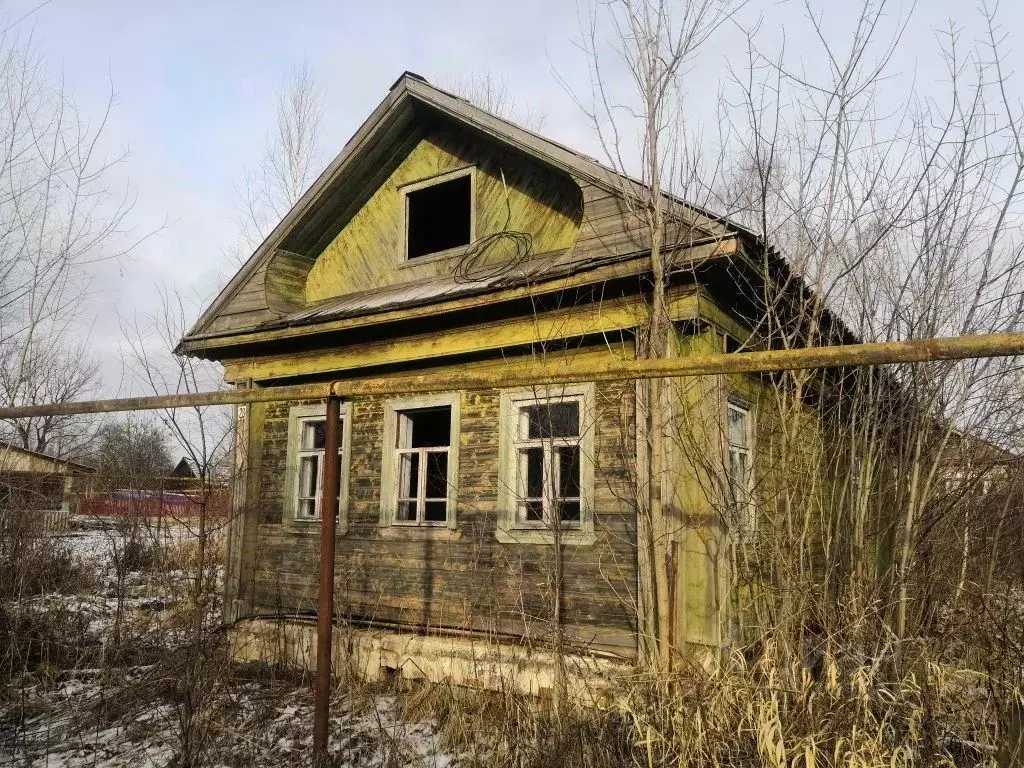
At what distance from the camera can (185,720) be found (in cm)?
444

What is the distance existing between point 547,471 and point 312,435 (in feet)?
13.8

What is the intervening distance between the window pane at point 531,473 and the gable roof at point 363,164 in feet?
6.21

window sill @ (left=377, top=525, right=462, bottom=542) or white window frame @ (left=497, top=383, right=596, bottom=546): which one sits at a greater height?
white window frame @ (left=497, top=383, right=596, bottom=546)

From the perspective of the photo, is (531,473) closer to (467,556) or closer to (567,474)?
(567,474)

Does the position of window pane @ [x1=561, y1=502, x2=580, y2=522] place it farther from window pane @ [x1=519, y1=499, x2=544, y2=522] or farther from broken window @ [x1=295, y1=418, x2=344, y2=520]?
broken window @ [x1=295, y1=418, x2=344, y2=520]

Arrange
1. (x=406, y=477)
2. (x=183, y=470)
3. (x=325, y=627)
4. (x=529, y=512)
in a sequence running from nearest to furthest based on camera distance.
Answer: (x=325, y=627), (x=529, y=512), (x=406, y=477), (x=183, y=470)

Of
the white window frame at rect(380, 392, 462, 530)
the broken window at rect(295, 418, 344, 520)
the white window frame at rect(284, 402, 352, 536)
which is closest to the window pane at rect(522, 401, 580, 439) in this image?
the white window frame at rect(380, 392, 462, 530)

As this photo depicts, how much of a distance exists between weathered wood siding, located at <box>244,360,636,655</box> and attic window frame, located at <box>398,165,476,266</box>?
6.06 feet

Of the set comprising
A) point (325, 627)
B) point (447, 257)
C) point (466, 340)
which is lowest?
point (325, 627)

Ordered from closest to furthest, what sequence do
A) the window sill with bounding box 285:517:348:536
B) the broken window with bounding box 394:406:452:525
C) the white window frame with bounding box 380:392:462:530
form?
the white window frame with bounding box 380:392:462:530 < the broken window with bounding box 394:406:452:525 < the window sill with bounding box 285:517:348:536

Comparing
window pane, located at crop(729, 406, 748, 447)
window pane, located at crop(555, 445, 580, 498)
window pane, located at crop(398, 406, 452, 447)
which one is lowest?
window pane, located at crop(555, 445, 580, 498)

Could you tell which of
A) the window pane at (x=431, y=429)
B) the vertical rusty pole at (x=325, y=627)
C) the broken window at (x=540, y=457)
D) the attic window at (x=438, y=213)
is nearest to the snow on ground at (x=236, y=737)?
the vertical rusty pole at (x=325, y=627)

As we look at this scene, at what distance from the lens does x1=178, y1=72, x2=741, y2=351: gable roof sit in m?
7.85

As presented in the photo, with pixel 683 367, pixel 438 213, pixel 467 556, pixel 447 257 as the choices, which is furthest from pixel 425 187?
pixel 683 367
